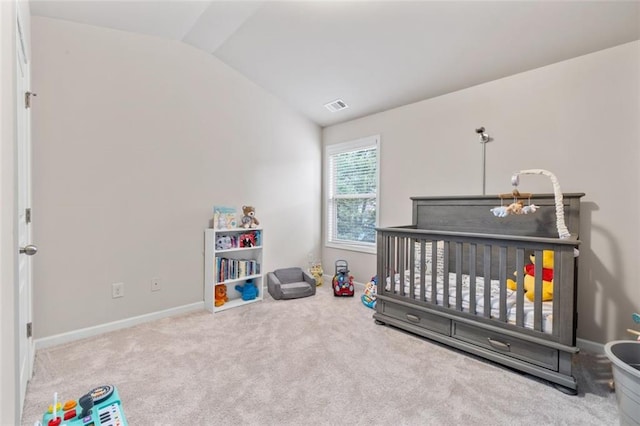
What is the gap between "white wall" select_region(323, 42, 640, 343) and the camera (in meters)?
2.06

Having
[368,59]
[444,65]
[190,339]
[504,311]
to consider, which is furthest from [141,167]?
[504,311]

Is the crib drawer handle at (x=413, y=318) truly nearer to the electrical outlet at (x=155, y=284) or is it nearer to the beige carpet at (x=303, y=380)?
the beige carpet at (x=303, y=380)

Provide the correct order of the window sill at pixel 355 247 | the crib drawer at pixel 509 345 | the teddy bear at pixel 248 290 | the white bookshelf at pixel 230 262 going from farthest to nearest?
the window sill at pixel 355 247
the teddy bear at pixel 248 290
the white bookshelf at pixel 230 262
the crib drawer at pixel 509 345

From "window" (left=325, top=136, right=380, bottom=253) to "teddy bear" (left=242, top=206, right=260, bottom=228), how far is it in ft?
3.98

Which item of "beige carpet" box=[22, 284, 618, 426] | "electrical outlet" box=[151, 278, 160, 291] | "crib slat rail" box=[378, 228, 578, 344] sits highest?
"crib slat rail" box=[378, 228, 578, 344]

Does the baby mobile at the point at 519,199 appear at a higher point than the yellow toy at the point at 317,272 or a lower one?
higher

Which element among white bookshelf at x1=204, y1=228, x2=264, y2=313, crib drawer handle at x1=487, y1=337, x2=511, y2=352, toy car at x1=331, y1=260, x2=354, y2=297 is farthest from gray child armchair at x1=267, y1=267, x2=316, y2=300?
crib drawer handle at x1=487, y1=337, x2=511, y2=352

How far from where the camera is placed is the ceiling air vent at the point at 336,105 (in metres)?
3.45

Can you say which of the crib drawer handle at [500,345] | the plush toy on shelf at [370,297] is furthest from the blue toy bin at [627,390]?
the plush toy on shelf at [370,297]

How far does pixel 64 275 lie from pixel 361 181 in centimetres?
306

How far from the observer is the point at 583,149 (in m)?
2.22

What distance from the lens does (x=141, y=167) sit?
2.63 m

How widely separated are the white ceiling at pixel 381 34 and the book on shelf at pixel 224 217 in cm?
152

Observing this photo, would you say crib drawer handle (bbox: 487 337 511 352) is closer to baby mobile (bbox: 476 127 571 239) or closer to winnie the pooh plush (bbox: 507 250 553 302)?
winnie the pooh plush (bbox: 507 250 553 302)
